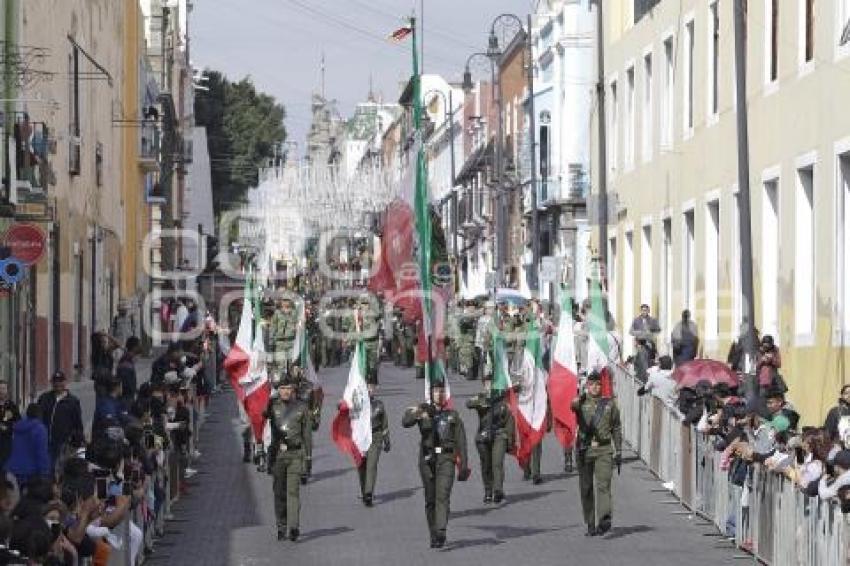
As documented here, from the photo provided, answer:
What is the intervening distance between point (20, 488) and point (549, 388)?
347 inches

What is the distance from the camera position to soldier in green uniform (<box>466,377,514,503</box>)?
81.9 feet

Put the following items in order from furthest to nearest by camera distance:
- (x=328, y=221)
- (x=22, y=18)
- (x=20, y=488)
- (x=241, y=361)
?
(x=328, y=221)
(x=22, y=18)
(x=241, y=361)
(x=20, y=488)

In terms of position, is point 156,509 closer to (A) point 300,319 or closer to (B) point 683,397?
(B) point 683,397

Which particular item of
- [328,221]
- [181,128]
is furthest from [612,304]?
[328,221]

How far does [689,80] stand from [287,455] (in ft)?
58.3

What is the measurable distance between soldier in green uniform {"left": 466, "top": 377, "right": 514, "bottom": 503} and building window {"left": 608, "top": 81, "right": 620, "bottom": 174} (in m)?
20.9

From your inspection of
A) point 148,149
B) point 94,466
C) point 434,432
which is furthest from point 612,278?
point 94,466

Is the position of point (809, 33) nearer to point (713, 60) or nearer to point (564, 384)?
point (564, 384)

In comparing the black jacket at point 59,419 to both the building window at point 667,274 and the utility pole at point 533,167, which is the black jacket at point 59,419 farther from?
the utility pole at point 533,167

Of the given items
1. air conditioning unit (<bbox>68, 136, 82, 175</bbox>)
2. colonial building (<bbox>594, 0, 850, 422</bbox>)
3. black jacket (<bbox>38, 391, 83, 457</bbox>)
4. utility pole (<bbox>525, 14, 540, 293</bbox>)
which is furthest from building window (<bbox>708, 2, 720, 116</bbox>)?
utility pole (<bbox>525, 14, 540, 293</bbox>)

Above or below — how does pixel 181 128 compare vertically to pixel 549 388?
above

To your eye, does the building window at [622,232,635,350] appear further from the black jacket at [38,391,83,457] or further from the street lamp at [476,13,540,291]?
the black jacket at [38,391,83,457]

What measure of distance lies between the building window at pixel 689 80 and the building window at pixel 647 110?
3.92 metres

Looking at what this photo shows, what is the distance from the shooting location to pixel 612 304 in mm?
46844
